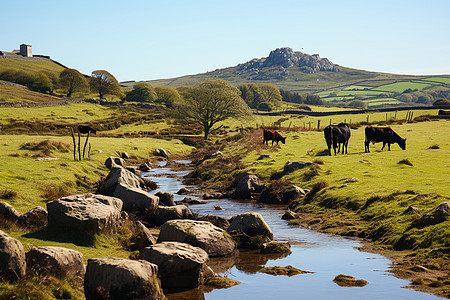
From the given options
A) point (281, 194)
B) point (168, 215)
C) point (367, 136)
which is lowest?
point (281, 194)

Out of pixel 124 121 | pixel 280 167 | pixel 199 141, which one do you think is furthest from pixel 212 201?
pixel 124 121

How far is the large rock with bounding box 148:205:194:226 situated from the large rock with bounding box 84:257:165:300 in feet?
37.6

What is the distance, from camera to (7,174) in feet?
98.0

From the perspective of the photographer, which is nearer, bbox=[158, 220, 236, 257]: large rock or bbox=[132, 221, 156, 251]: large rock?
bbox=[132, 221, 156, 251]: large rock

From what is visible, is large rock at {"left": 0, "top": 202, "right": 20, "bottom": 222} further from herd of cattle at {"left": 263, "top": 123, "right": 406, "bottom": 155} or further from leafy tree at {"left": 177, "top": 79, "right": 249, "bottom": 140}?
leafy tree at {"left": 177, "top": 79, "right": 249, "bottom": 140}

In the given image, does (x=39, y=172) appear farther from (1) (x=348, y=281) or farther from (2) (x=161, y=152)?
(2) (x=161, y=152)

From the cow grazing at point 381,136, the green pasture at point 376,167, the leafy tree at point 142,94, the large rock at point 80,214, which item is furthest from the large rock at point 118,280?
the leafy tree at point 142,94

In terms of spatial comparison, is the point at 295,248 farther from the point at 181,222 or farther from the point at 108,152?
the point at 108,152

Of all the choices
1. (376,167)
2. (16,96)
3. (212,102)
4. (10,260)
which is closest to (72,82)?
(16,96)

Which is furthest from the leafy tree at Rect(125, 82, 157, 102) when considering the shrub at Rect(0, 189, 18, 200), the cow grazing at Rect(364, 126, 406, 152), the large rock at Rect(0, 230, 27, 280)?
the large rock at Rect(0, 230, 27, 280)

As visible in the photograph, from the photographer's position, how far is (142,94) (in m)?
168

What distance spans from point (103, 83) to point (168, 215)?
14587 centimetres

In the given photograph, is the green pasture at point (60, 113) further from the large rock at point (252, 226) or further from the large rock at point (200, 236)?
the large rock at point (200, 236)

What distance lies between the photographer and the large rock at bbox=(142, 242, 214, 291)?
15148 millimetres
